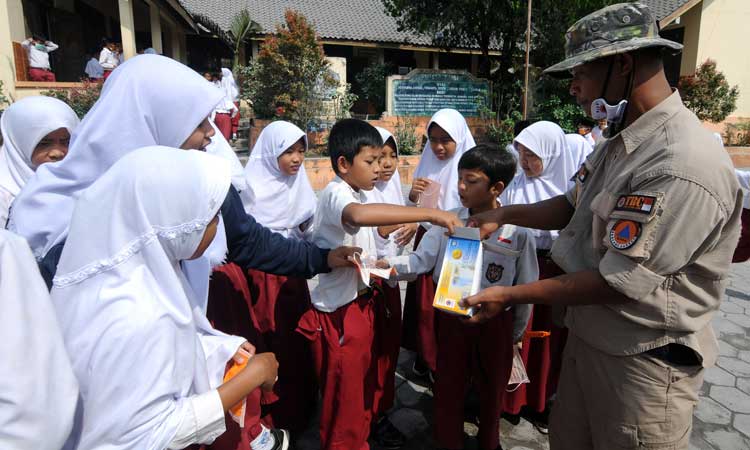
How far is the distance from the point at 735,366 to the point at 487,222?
2765 mm

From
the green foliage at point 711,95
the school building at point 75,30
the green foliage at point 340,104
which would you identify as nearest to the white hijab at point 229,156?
the green foliage at point 340,104

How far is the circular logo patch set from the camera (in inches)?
56.7

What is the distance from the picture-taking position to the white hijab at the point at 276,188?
131 inches

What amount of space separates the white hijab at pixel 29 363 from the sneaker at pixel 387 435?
1860mm

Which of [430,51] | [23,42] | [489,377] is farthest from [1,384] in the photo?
[430,51]

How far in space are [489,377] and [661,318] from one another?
1.12m

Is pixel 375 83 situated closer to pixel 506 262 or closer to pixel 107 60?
pixel 107 60

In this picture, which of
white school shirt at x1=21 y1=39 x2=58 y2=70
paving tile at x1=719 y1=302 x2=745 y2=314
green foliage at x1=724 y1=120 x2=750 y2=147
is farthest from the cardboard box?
green foliage at x1=724 y1=120 x2=750 y2=147

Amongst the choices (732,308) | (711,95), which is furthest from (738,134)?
(732,308)

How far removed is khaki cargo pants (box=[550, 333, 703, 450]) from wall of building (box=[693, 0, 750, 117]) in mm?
18337

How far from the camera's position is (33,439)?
3.70 feet

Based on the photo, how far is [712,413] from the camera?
120 inches

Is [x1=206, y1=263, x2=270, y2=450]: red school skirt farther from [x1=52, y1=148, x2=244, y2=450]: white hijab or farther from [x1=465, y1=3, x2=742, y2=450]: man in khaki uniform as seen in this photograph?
[x1=465, y1=3, x2=742, y2=450]: man in khaki uniform

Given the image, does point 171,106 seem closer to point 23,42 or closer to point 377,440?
point 377,440
